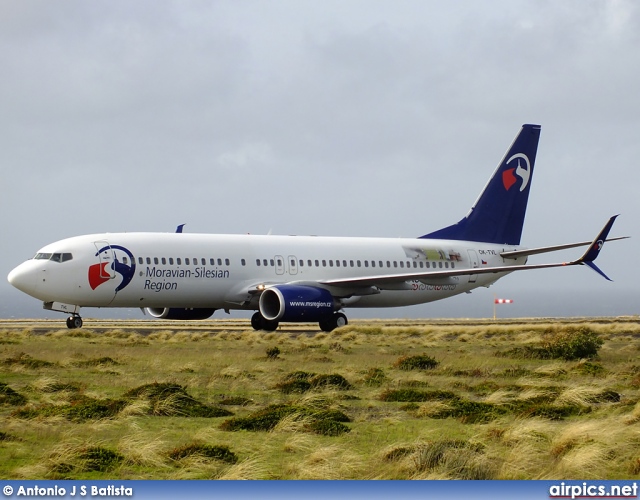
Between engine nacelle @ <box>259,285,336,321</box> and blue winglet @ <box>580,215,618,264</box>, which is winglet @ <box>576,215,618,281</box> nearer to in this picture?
blue winglet @ <box>580,215,618,264</box>

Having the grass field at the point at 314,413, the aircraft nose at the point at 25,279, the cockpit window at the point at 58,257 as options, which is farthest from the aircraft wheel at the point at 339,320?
the aircraft nose at the point at 25,279

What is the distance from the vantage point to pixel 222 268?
3719cm

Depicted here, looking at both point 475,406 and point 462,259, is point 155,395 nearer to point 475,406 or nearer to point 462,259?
point 475,406

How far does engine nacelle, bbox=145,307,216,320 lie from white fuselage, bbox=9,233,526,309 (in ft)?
5.77

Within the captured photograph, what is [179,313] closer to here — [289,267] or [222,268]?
[222,268]

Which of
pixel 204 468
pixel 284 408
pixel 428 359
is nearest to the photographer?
pixel 204 468

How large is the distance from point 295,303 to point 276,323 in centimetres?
311

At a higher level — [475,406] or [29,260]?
[29,260]

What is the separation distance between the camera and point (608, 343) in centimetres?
3447

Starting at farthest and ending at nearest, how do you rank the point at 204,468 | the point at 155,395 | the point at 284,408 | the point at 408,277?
1. the point at 408,277
2. the point at 155,395
3. the point at 284,408
4. the point at 204,468

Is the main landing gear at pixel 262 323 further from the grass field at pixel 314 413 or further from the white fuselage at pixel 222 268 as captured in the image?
the grass field at pixel 314 413

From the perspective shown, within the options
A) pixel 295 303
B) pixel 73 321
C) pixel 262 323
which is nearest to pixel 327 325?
pixel 262 323

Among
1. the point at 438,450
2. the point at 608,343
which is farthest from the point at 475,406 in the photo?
the point at 608,343

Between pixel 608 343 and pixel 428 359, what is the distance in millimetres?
11271
